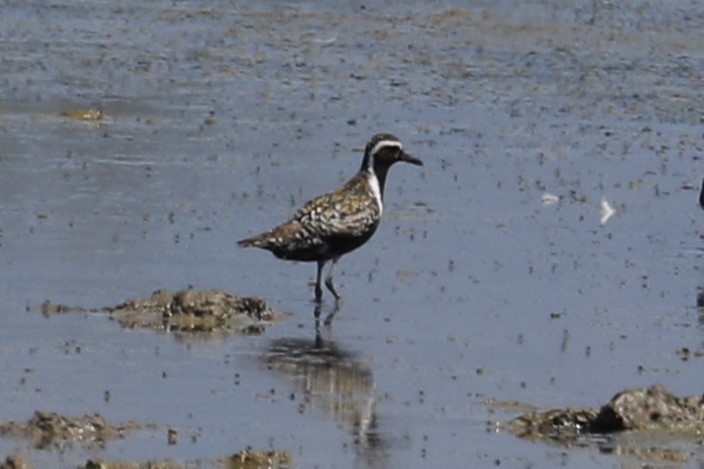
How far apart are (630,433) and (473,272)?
5.21 meters

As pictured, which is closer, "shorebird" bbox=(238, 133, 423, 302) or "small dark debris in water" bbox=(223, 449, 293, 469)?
"small dark debris in water" bbox=(223, 449, 293, 469)

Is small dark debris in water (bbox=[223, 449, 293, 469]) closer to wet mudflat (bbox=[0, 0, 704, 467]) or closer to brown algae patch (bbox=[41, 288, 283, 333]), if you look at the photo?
wet mudflat (bbox=[0, 0, 704, 467])

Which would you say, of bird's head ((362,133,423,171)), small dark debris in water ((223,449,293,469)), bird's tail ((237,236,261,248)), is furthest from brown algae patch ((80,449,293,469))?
bird's head ((362,133,423,171))

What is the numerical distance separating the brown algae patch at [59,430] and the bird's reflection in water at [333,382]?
124 centimetres

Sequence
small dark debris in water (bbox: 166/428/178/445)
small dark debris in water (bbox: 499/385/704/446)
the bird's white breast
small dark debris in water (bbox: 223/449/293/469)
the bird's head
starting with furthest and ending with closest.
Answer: the bird's head
the bird's white breast
small dark debris in water (bbox: 499/385/704/446)
small dark debris in water (bbox: 166/428/178/445)
small dark debris in water (bbox: 223/449/293/469)

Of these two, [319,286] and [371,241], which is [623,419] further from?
[371,241]

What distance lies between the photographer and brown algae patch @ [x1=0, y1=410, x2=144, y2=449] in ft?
35.1

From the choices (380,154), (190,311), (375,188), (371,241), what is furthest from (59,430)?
(371,241)

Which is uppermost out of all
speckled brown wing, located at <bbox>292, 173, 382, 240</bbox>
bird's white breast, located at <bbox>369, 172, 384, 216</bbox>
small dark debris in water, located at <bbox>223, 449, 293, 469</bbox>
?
bird's white breast, located at <bbox>369, 172, 384, 216</bbox>

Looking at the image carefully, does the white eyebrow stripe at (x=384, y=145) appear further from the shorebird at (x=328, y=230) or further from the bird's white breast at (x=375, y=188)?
the shorebird at (x=328, y=230)

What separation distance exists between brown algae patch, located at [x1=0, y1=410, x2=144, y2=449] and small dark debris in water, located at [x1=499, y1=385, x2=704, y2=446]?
2.15 meters

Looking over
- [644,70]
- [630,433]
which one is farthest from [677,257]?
[644,70]

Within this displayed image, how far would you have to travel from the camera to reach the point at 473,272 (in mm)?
16578

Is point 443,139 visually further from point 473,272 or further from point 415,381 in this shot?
point 415,381
